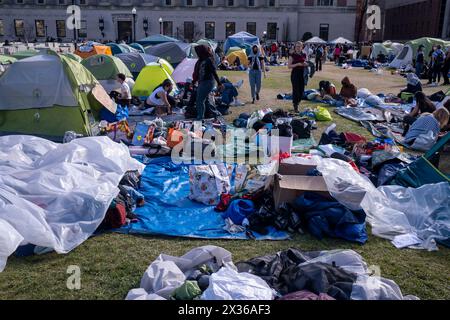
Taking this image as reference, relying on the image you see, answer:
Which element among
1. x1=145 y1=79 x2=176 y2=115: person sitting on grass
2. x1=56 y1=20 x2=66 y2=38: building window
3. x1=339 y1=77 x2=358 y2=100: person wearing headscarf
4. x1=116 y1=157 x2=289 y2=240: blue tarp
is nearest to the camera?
x1=116 y1=157 x2=289 y2=240: blue tarp

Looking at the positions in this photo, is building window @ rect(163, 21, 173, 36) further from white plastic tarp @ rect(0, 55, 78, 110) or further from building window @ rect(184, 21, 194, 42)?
white plastic tarp @ rect(0, 55, 78, 110)

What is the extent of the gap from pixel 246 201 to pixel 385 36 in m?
65.4

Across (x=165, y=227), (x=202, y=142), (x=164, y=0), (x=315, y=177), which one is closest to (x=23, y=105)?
(x=202, y=142)

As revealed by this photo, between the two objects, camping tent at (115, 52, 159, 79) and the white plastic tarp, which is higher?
camping tent at (115, 52, 159, 79)

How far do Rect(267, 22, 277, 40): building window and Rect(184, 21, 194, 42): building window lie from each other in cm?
1089

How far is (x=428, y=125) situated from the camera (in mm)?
7816

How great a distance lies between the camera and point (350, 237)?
4316 mm

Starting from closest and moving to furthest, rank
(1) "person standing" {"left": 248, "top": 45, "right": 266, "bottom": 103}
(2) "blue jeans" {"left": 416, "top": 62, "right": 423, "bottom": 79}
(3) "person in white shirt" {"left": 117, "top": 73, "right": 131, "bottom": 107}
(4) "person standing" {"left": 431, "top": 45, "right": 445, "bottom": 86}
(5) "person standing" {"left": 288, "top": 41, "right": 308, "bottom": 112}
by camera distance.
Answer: (5) "person standing" {"left": 288, "top": 41, "right": 308, "bottom": 112} < (3) "person in white shirt" {"left": 117, "top": 73, "right": 131, "bottom": 107} < (1) "person standing" {"left": 248, "top": 45, "right": 266, "bottom": 103} < (4) "person standing" {"left": 431, "top": 45, "right": 445, "bottom": 86} < (2) "blue jeans" {"left": 416, "top": 62, "right": 423, "bottom": 79}

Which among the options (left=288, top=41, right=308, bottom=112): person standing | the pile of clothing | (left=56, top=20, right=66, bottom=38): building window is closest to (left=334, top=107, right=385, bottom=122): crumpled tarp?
(left=288, top=41, right=308, bottom=112): person standing

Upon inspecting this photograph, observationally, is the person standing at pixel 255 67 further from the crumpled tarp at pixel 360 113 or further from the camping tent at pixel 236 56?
the camping tent at pixel 236 56

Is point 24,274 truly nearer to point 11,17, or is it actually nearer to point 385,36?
point 11,17

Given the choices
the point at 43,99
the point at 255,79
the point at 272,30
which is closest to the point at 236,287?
the point at 43,99

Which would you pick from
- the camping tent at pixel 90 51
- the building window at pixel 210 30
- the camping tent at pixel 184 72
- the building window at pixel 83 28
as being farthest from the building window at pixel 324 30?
the camping tent at pixel 184 72

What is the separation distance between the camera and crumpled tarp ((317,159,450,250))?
4465 millimetres
